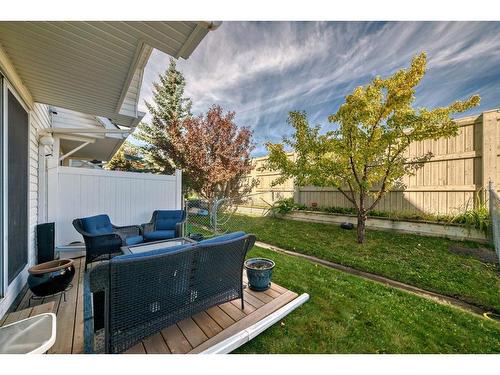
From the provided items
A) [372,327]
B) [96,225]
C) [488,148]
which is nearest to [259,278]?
[372,327]

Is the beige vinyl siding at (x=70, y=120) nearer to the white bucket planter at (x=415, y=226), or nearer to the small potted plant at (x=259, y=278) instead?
the small potted plant at (x=259, y=278)

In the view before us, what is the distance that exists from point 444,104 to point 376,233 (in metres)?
3.38

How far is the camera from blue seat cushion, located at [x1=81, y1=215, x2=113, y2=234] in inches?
145

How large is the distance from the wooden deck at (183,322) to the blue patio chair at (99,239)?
0.75 metres

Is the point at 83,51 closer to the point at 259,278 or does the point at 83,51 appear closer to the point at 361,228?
the point at 259,278

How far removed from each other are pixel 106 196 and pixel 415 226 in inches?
298

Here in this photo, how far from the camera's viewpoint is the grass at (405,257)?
3020mm

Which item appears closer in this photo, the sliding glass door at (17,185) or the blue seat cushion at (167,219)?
the sliding glass door at (17,185)

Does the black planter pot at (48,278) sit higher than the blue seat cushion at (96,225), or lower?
lower

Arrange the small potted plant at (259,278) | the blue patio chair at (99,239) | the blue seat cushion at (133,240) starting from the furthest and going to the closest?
the blue seat cushion at (133,240), the blue patio chair at (99,239), the small potted plant at (259,278)

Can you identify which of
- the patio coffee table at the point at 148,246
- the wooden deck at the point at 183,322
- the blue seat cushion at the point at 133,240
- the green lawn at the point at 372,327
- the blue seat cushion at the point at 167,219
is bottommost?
the green lawn at the point at 372,327

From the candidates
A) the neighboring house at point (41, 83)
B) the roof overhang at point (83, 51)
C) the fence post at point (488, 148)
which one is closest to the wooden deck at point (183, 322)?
the neighboring house at point (41, 83)
